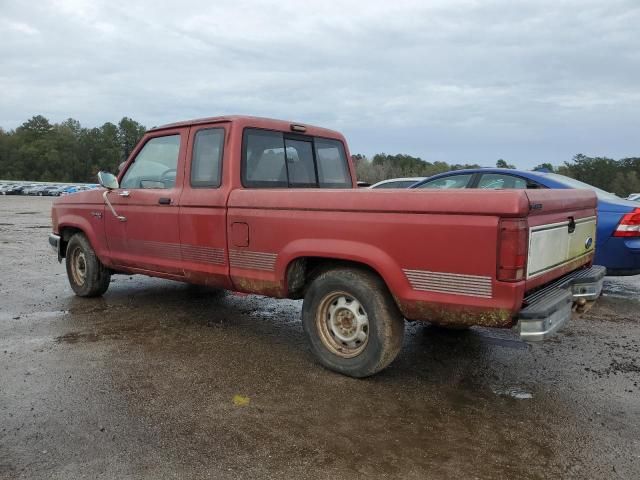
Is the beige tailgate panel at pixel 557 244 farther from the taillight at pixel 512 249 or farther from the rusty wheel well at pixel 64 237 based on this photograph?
the rusty wheel well at pixel 64 237

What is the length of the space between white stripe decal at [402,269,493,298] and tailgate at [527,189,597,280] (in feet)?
0.97

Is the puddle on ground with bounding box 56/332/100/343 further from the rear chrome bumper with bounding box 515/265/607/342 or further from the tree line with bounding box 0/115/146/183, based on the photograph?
the tree line with bounding box 0/115/146/183

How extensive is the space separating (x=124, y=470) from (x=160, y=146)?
357 cm

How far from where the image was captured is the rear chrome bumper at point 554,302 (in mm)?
3158

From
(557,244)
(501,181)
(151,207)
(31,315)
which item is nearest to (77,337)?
(31,315)

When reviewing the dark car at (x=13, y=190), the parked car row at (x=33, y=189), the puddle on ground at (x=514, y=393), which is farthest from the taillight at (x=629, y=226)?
the dark car at (x=13, y=190)

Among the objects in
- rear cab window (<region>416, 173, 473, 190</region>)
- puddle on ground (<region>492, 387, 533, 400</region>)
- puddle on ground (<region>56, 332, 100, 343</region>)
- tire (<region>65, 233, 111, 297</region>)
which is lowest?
puddle on ground (<region>492, 387, 533, 400</region>)

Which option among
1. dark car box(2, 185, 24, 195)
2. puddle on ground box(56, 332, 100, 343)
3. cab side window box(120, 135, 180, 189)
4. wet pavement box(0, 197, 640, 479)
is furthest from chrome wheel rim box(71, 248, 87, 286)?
dark car box(2, 185, 24, 195)

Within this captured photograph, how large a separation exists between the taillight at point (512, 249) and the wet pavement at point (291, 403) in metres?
0.98

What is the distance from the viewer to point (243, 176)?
4.62 m

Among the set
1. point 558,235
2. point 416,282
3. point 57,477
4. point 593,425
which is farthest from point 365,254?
point 57,477

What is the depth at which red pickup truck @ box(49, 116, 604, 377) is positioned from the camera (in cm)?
319

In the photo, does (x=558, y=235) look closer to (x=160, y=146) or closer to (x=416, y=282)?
(x=416, y=282)

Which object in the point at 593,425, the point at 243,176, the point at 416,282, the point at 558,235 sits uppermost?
the point at 243,176
